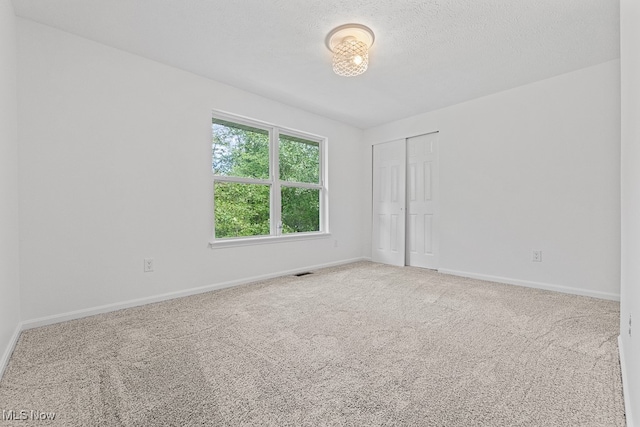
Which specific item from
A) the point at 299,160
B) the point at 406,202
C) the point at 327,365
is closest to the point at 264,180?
the point at 299,160

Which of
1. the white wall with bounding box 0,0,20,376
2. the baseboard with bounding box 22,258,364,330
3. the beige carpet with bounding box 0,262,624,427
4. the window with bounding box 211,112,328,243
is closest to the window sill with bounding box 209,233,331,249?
the window with bounding box 211,112,328,243

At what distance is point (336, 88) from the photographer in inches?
128

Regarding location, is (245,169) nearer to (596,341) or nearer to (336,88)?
(336,88)

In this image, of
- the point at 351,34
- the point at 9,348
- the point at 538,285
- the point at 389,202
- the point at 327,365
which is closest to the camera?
the point at 327,365

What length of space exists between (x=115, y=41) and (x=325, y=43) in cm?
171

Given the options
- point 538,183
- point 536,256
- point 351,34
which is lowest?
point 536,256

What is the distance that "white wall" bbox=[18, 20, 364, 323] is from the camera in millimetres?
2098

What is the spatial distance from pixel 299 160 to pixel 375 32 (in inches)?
83.1

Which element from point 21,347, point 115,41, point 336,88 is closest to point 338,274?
point 336,88

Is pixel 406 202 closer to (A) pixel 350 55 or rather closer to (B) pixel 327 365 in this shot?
(A) pixel 350 55

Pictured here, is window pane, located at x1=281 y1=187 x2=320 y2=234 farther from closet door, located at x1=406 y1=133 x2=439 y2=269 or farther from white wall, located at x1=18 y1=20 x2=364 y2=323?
closet door, located at x1=406 y1=133 x2=439 y2=269

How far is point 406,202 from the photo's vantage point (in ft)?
14.4

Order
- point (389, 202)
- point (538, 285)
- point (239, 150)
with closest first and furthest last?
point (538, 285), point (239, 150), point (389, 202)

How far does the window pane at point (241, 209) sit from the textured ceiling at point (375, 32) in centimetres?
115
